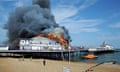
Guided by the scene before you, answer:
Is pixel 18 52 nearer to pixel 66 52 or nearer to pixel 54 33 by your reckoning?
pixel 66 52

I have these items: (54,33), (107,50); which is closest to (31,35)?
(54,33)

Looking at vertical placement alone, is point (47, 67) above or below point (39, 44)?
below

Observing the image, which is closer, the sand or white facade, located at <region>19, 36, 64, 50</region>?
the sand

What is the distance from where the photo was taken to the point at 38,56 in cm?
6675

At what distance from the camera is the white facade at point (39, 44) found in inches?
3123

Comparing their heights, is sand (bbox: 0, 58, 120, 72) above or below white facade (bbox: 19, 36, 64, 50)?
below

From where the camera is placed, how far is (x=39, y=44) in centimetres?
8094

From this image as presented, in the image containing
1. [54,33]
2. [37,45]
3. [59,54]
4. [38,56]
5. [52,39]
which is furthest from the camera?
[54,33]

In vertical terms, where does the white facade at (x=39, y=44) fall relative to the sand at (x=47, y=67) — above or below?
above

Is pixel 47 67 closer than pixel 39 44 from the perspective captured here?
Yes

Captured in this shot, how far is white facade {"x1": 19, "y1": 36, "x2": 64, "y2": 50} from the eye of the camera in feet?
260

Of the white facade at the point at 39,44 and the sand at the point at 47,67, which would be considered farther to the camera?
the white facade at the point at 39,44

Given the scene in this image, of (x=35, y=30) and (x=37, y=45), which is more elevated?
(x=35, y=30)

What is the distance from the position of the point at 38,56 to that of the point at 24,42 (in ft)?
59.1
